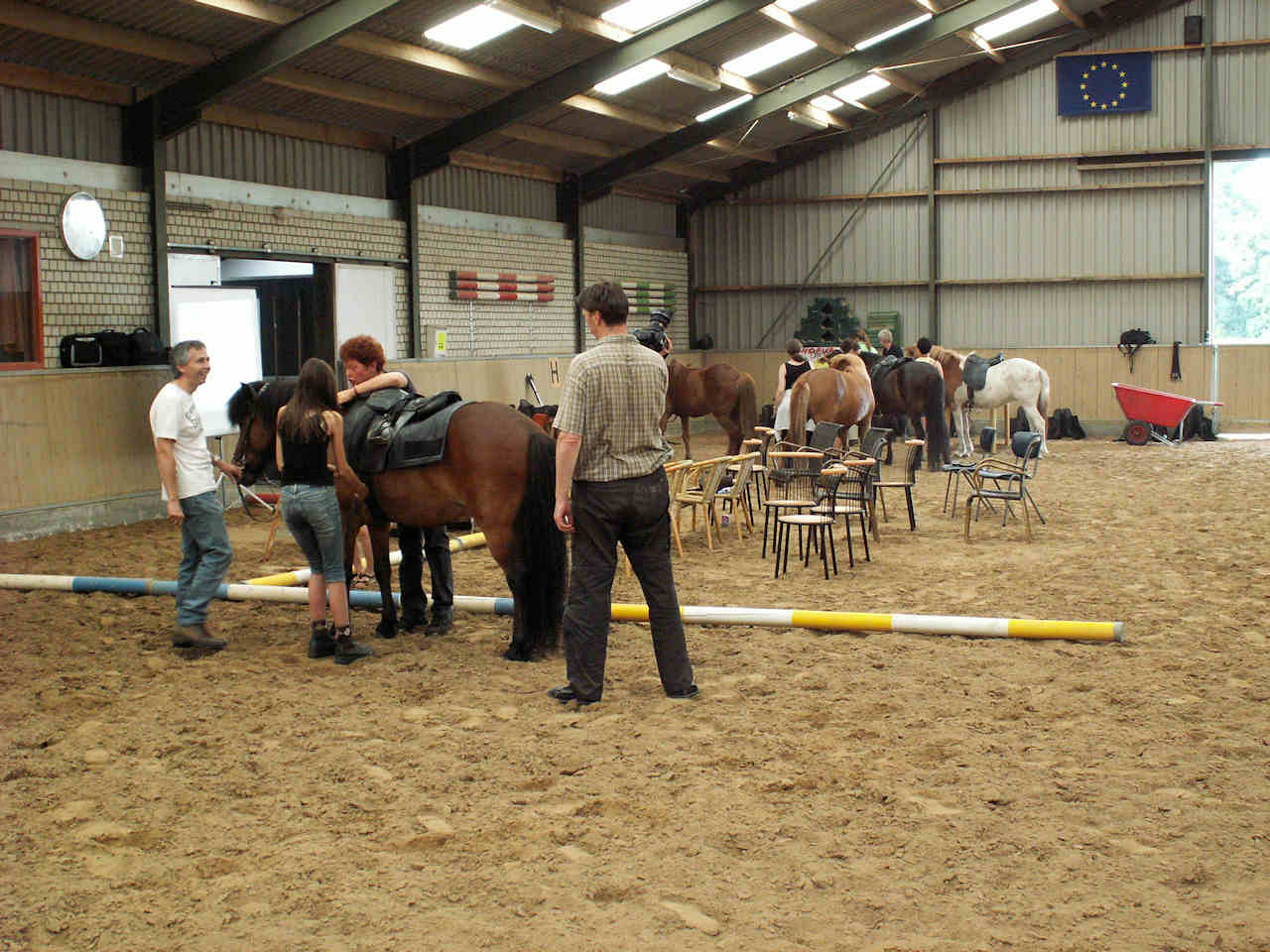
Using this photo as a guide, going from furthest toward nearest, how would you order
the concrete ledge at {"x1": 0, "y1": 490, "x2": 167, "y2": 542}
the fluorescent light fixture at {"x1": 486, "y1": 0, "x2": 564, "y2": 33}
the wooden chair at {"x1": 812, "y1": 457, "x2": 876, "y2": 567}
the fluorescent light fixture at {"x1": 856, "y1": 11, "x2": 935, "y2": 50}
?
1. the fluorescent light fixture at {"x1": 856, "y1": 11, "x2": 935, "y2": 50}
2. the fluorescent light fixture at {"x1": 486, "y1": 0, "x2": 564, "y2": 33}
3. the concrete ledge at {"x1": 0, "y1": 490, "x2": 167, "y2": 542}
4. the wooden chair at {"x1": 812, "y1": 457, "x2": 876, "y2": 567}

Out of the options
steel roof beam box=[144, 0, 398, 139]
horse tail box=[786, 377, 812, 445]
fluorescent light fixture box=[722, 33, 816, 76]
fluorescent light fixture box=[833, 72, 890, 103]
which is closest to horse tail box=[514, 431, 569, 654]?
steel roof beam box=[144, 0, 398, 139]

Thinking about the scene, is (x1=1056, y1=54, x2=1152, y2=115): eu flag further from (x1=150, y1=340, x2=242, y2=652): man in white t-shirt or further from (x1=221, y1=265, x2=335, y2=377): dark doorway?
(x1=150, y1=340, x2=242, y2=652): man in white t-shirt

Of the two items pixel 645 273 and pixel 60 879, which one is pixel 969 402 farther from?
pixel 60 879

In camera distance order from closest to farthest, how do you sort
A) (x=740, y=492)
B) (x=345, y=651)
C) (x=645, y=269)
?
1. (x=345, y=651)
2. (x=740, y=492)
3. (x=645, y=269)

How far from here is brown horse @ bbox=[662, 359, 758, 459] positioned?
13.5 meters

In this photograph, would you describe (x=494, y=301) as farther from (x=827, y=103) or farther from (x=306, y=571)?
(x=306, y=571)

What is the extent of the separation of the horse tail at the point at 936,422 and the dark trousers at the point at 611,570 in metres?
8.56

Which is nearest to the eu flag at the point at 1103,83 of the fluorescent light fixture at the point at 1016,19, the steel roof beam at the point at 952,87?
the steel roof beam at the point at 952,87

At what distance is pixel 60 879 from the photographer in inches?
126

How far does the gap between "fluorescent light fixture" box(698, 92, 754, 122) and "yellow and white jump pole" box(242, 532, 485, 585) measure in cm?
971

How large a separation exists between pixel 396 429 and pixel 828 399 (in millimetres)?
6791

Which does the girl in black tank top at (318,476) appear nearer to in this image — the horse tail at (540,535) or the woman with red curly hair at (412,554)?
Answer: the woman with red curly hair at (412,554)

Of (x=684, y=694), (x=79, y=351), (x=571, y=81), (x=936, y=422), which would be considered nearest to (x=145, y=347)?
(x=79, y=351)

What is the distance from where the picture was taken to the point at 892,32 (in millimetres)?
16266
